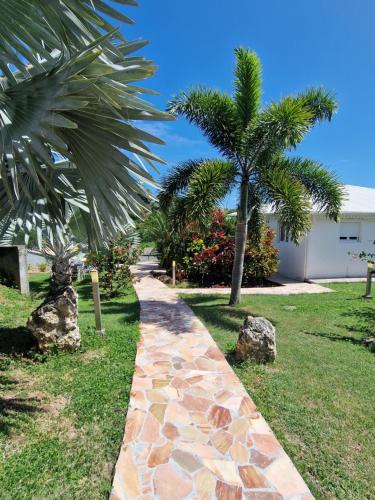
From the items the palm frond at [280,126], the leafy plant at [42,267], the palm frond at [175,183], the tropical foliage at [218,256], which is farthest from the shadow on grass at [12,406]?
the leafy plant at [42,267]

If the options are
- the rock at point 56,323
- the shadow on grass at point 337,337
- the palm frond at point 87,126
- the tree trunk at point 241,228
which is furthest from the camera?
the tree trunk at point 241,228

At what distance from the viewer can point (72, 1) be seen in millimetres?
2355

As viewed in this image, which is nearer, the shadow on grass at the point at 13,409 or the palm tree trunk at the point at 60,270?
the shadow on grass at the point at 13,409

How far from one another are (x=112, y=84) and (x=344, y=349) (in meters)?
6.29

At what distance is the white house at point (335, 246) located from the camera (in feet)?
47.3

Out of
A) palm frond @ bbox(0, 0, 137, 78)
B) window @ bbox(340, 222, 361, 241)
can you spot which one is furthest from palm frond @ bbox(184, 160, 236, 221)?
window @ bbox(340, 222, 361, 241)

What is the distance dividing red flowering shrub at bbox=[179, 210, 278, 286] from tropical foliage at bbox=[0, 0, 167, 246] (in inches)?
428

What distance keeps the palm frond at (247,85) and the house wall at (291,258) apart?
294 inches

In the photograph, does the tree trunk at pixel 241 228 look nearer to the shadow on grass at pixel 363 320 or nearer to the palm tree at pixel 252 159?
the palm tree at pixel 252 159

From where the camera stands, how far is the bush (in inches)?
450

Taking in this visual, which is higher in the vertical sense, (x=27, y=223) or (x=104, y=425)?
(x=27, y=223)

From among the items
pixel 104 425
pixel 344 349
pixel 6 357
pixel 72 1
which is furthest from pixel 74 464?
pixel 344 349

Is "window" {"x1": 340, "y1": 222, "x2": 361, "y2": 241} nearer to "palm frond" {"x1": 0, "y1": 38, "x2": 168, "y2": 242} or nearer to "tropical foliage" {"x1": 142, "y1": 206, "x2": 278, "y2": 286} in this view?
"tropical foliage" {"x1": 142, "y1": 206, "x2": 278, "y2": 286}

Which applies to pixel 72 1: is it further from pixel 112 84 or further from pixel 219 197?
pixel 219 197
